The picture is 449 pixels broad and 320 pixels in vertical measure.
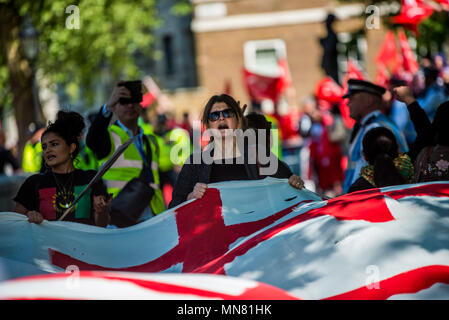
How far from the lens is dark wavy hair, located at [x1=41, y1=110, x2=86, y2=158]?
575 centimetres

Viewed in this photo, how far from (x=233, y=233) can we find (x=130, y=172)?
166cm

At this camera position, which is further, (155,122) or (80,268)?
(155,122)

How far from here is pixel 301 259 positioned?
4242mm

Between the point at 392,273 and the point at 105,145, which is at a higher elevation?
the point at 105,145

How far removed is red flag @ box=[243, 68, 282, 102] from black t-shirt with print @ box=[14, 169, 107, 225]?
15.8 m

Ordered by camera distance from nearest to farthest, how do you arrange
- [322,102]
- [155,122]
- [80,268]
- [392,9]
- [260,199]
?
1. [80,268]
2. [260,199]
3. [155,122]
4. [322,102]
5. [392,9]

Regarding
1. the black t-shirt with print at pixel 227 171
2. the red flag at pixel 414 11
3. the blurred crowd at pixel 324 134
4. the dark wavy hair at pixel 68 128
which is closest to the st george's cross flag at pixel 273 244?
the black t-shirt with print at pixel 227 171

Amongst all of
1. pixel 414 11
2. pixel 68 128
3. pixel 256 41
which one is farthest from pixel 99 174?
pixel 256 41

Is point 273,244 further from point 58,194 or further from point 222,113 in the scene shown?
point 58,194

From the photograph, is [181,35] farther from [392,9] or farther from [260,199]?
[260,199]

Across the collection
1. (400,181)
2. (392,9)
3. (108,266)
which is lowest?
(108,266)

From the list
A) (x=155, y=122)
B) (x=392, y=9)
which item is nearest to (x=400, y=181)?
(x=155, y=122)

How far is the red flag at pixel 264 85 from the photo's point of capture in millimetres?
21312

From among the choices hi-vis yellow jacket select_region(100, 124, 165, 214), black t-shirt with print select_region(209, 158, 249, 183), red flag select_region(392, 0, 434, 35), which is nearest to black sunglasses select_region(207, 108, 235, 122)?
black t-shirt with print select_region(209, 158, 249, 183)
